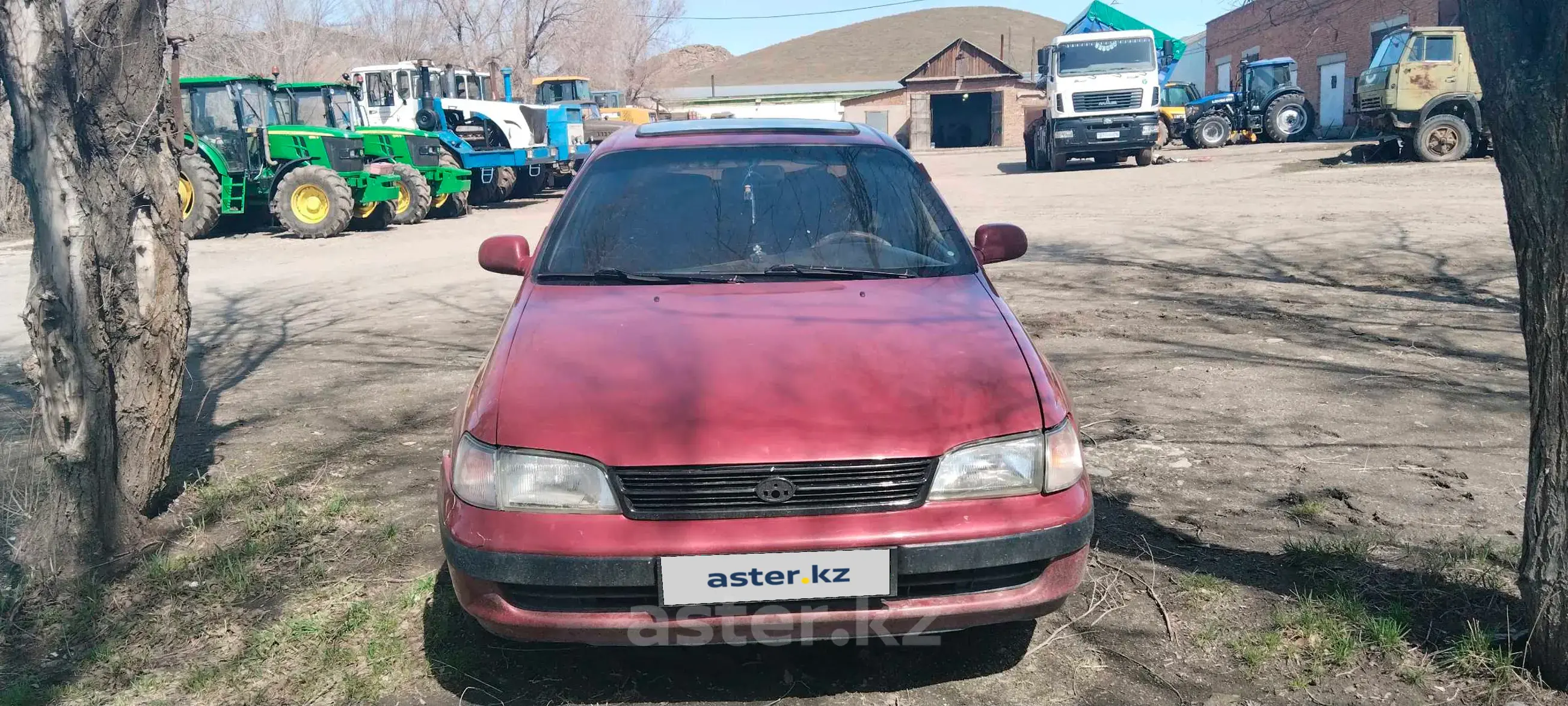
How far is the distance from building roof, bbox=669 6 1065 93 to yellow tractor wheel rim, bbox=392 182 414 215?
2249 inches

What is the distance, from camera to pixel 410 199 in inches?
658

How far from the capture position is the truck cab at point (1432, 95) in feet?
62.5

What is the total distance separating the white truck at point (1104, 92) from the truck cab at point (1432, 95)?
15.2 feet

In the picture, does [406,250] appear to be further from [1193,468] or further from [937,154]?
[937,154]

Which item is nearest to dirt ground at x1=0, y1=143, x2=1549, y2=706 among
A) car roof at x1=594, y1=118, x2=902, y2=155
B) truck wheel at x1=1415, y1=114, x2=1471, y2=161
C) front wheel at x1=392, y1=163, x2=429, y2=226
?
car roof at x1=594, y1=118, x2=902, y2=155

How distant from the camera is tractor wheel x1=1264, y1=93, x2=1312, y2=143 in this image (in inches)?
1155

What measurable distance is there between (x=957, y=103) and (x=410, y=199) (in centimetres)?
4486

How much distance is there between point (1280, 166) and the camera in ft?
67.5

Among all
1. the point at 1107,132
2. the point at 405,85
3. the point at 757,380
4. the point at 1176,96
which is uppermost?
the point at 1176,96

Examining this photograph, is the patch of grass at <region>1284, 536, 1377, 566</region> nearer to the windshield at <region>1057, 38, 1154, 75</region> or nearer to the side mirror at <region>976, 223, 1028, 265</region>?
the side mirror at <region>976, 223, 1028, 265</region>

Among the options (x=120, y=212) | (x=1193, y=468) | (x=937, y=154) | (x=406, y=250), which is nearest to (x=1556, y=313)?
(x=1193, y=468)

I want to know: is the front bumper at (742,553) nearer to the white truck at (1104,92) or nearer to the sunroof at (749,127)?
the sunroof at (749,127)

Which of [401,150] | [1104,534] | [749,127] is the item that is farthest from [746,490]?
[401,150]

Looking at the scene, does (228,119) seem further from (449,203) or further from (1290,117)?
(1290,117)
